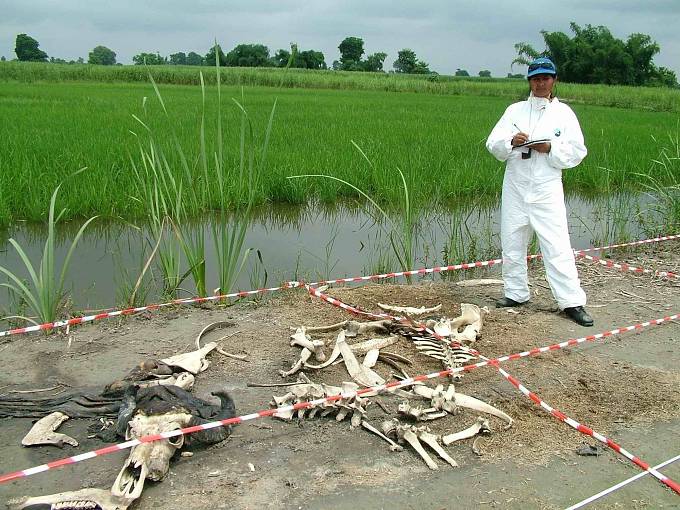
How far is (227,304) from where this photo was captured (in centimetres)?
458

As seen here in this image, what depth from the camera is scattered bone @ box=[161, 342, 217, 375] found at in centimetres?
330

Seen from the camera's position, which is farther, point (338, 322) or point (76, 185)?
point (76, 185)

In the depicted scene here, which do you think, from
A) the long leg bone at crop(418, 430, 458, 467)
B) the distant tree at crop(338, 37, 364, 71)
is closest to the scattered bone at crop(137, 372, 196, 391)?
the long leg bone at crop(418, 430, 458, 467)

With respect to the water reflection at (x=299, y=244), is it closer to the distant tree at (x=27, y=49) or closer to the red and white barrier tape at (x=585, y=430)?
the red and white barrier tape at (x=585, y=430)

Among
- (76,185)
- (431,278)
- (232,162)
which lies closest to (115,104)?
(232,162)

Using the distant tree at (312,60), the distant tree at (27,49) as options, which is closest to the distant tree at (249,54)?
the distant tree at (312,60)

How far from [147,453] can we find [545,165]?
2829 millimetres

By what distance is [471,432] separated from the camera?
111 inches

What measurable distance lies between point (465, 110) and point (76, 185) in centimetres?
1329

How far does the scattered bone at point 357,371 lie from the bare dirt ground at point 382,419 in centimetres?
7

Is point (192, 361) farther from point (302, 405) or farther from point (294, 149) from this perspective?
point (294, 149)

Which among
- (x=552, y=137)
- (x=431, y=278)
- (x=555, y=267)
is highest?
(x=552, y=137)

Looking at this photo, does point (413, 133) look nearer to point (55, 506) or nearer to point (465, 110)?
point (465, 110)

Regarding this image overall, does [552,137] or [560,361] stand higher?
[552,137]
